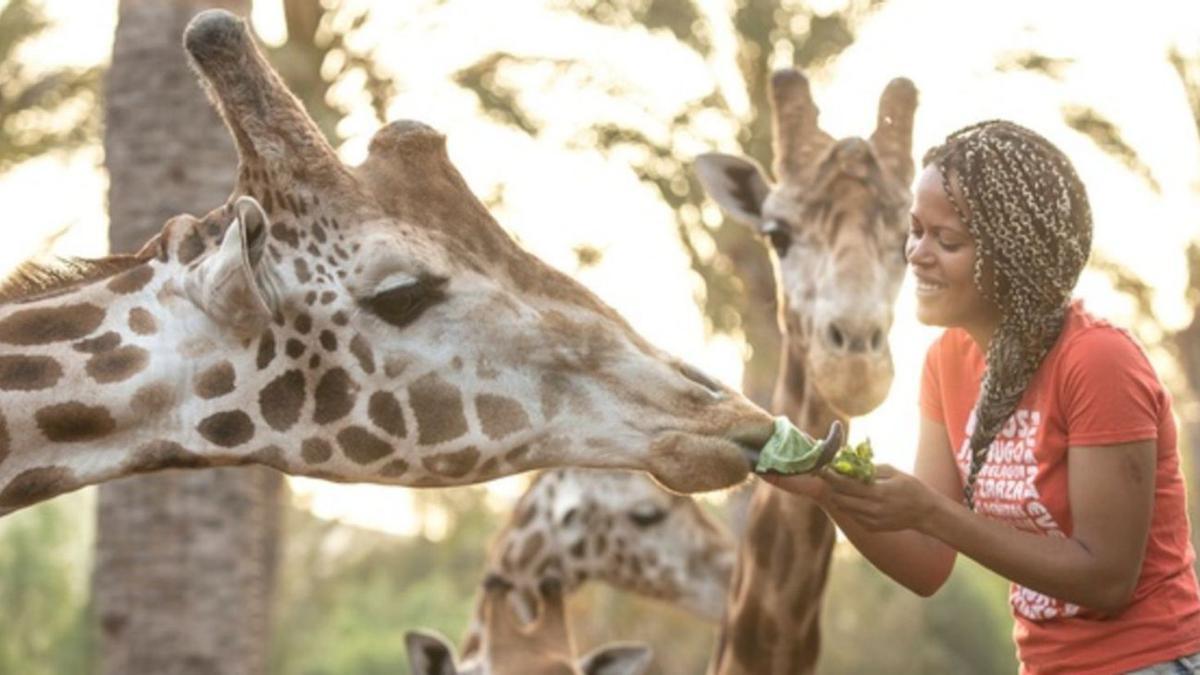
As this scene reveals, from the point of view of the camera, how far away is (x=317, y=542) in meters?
29.4

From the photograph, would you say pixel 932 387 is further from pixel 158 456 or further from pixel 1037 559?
pixel 158 456

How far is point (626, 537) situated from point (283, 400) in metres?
5.71

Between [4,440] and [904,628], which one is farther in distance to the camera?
[904,628]

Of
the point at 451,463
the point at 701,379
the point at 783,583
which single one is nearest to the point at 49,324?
the point at 451,463

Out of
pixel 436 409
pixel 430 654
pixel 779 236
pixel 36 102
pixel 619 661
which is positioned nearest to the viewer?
pixel 436 409

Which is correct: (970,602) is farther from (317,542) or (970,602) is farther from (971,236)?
(971,236)

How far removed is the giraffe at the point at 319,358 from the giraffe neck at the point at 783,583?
87.1 inches

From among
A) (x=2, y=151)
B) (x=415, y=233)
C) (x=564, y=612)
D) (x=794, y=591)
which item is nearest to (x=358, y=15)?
(x=2, y=151)

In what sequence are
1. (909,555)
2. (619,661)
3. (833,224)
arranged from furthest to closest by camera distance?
(619,661) → (833,224) → (909,555)

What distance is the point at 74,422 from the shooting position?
13.5ft

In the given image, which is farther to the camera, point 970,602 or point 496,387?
point 970,602

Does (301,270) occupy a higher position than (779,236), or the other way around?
(779,236)

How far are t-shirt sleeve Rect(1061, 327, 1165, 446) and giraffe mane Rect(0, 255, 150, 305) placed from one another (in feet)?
6.09

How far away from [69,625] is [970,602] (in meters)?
10.8
